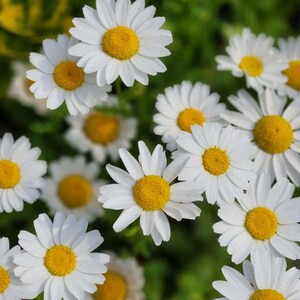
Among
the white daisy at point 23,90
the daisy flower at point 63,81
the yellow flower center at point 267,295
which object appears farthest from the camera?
the white daisy at point 23,90

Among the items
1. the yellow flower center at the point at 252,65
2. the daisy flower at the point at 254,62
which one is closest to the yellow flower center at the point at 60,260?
the daisy flower at the point at 254,62

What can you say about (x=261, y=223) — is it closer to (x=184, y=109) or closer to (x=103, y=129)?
(x=184, y=109)

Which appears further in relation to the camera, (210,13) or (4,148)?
(210,13)

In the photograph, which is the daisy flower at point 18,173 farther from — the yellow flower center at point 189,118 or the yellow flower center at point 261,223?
the yellow flower center at point 261,223

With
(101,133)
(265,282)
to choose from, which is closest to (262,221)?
(265,282)

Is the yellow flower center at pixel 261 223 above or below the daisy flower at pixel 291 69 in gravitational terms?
below

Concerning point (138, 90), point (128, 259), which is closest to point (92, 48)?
point (138, 90)

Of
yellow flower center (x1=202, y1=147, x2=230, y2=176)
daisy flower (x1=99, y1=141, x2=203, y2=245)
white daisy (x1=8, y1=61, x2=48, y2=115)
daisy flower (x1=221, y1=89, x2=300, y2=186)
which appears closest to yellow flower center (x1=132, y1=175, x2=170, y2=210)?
daisy flower (x1=99, y1=141, x2=203, y2=245)

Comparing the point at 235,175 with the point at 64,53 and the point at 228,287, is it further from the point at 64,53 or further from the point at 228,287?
the point at 64,53
